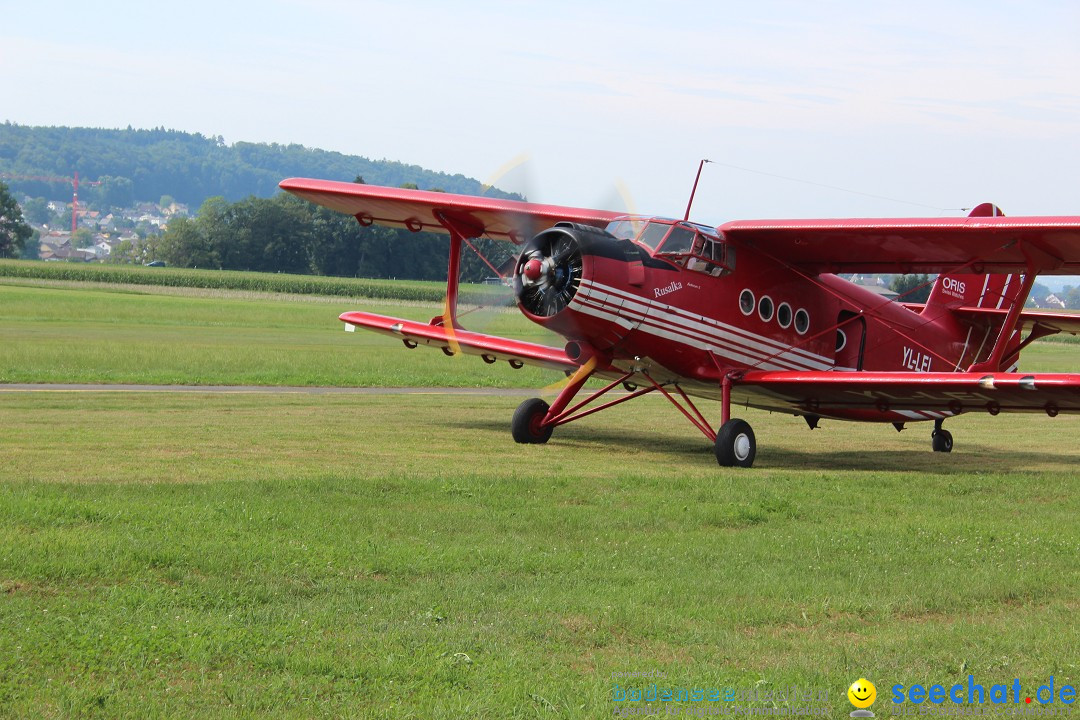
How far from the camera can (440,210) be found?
18453 millimetres

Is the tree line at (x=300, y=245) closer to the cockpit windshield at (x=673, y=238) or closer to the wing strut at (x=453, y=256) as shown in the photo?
the wing strut at (x=453, y=256)

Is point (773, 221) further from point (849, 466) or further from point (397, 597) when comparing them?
point (397, 597)

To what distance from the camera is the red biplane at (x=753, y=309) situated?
47.8 ft

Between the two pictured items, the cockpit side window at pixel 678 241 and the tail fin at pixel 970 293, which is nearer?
the cockpit side window at pixel 678 241

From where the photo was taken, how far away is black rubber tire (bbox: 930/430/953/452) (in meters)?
19.2

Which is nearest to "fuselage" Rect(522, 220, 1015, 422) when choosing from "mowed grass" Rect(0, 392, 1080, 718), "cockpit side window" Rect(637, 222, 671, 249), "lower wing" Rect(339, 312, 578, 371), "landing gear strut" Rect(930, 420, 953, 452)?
"cockpit side window" Rect(637, 222, 671, 249)

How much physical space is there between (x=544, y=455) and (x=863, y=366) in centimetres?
567

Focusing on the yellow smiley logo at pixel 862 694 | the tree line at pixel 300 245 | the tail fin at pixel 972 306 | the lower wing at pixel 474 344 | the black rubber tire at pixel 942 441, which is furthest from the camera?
the tree line at pixel 300 245

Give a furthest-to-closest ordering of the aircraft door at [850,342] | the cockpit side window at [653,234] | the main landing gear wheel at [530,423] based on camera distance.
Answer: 1. the aircraft door at [850,342]
2. the main landing gear wheel at [530,423]
3. the cockpit side window at [653,234]

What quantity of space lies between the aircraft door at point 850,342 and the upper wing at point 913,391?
2.69ft

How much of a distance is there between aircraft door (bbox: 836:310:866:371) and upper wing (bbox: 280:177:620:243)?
4.44m

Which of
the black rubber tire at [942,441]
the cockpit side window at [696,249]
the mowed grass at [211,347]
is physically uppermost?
the cockpit side window at [696,249]

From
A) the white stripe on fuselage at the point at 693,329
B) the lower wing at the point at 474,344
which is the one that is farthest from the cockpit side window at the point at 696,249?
the lower wing at the point at 474,344

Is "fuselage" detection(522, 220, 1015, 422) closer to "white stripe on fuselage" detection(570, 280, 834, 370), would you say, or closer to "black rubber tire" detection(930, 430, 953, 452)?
"white stripe on fuselage" detection(570, 280, 834, 370)
